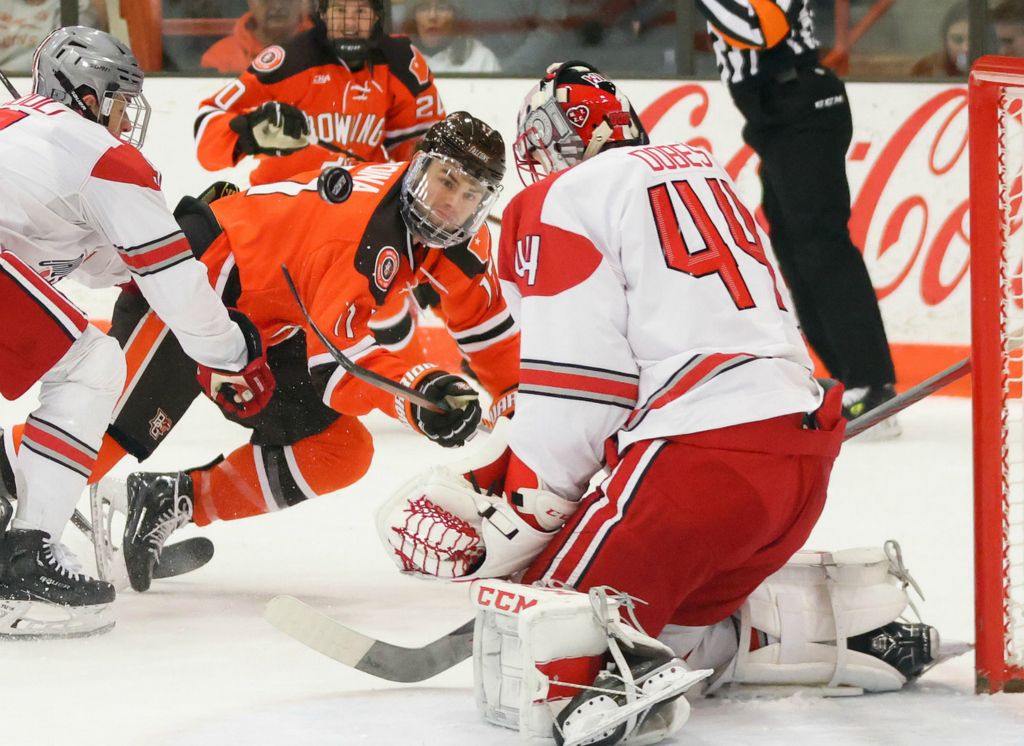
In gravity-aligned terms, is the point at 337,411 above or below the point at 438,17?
below

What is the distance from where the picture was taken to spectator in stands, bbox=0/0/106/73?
529 cm

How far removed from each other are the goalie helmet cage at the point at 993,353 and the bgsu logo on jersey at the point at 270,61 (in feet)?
8.37

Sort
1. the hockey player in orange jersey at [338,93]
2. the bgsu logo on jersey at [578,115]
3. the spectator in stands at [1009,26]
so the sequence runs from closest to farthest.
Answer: the bgsu logo on jersey at [578,115], the hockey player in orange jersey at [338,93], the spectator in stands at [1009,26]

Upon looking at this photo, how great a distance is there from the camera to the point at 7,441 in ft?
8.48

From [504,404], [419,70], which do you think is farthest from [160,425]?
[419,70]

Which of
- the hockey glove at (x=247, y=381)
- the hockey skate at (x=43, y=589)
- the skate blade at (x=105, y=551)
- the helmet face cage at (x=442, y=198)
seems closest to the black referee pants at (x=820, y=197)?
the helmet face cage at (x=442, y=198)

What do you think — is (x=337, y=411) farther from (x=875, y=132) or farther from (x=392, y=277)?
(x=875, y=132)

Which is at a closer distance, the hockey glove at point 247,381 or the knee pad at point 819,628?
the knee pad at point 819,628

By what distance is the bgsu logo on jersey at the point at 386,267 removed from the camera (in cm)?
261

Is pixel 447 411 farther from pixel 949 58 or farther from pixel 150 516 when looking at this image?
pixel 949 58

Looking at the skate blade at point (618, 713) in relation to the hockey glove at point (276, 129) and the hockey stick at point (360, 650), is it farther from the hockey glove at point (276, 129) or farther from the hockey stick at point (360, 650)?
the hockey glove at point (276, 129)

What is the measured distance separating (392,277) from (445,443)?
12.9 inches

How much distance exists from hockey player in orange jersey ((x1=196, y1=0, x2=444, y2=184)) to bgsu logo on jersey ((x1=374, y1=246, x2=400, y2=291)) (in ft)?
4.68

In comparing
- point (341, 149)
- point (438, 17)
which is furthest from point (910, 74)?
point (341, 149)
